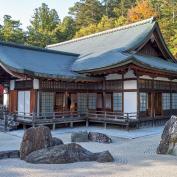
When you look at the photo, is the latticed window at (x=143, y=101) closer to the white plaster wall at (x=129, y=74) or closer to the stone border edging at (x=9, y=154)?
the white plaster wall at (x=129, y=74)

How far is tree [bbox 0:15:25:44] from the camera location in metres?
43.7

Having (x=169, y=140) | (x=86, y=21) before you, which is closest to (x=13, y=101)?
(x=169, y=140)

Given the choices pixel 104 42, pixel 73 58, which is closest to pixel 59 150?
pixel 73 58

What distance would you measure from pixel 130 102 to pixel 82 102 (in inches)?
135

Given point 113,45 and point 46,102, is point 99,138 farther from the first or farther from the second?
point 113,45

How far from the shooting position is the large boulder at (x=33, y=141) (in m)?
9.52

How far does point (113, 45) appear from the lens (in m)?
23.1

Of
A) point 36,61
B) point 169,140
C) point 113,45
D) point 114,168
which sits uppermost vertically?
point 113,45

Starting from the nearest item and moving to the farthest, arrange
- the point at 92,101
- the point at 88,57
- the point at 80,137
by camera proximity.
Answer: the point at 80,137, the point at 92,101, the point at 88,57

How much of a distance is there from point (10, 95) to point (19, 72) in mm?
4279

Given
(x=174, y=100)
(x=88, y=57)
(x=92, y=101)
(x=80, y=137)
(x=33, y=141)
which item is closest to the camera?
(x=33, y=141)

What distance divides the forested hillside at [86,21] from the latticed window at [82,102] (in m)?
19.4

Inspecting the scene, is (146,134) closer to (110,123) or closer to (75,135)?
(110,123)

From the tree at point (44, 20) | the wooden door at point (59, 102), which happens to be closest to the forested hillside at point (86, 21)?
the tree at point (44, 20)
